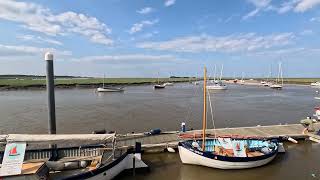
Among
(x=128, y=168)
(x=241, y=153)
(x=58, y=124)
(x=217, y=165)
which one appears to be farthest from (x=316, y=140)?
(x=58, y=124)

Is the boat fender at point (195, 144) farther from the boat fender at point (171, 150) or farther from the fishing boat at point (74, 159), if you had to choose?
the fishing boat at point (74, 159)

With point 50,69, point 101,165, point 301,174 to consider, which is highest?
point 50,69

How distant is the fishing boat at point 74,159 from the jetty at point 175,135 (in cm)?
185

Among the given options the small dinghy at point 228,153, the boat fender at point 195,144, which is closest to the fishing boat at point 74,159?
the small dinghy at point 228,153

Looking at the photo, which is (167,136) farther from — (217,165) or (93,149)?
(93,149)

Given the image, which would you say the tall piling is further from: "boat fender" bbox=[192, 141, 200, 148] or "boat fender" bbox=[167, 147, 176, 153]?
"boat fender" bbox=[192, 141, 200, 148]

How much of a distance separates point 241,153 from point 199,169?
9.64 ft

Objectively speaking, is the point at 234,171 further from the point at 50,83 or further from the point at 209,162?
the point at 50,83

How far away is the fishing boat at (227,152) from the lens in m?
17.5

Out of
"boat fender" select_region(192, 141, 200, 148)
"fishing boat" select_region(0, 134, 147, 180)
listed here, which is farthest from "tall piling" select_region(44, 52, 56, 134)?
"boat fender" select_region(192, 141, 200, 148)

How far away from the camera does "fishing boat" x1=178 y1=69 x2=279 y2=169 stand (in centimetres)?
1752

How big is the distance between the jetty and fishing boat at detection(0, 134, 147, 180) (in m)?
1.85

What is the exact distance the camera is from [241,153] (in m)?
18.4

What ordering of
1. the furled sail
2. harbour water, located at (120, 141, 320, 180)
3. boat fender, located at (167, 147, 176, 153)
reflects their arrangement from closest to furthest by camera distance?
the furled sail
harbour water, located at (120, 141, 320, 180)
boat fender, located at (167, 147, 176, 153)
